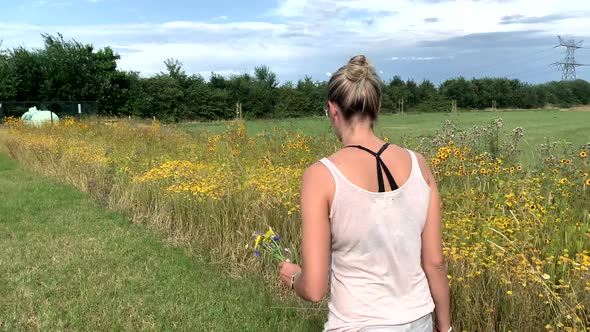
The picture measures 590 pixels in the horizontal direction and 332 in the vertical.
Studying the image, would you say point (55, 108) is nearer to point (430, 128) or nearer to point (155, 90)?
point (155, 90)

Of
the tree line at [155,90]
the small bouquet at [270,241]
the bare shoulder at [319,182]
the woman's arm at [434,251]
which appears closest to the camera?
the bare shoulder at [319,182]

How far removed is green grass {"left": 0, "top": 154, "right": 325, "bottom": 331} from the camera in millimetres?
3982

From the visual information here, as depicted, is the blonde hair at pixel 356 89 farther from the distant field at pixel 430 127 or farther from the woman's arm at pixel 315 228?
the distant field at pixel 430 127

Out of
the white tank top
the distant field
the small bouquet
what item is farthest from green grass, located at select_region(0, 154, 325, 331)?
the white tank top

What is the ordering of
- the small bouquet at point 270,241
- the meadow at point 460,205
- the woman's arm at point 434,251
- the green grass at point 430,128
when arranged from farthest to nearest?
the green grass at point 430,128 → the meadow at point 460,205 → the small bouquet at point 270,241 → the woman's arm at point 434,251

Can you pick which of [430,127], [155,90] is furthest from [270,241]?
[155,90]

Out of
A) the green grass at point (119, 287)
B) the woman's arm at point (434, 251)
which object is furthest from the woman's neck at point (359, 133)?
the green grass at point (119, 287)

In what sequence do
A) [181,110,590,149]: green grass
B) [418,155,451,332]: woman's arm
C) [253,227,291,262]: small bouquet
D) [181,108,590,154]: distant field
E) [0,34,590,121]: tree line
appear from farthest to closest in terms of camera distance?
[0,34,590,121]: tree line < [181,108,590,154]: distant field < [181,110,590,149]: green grass < [253,227,291,262]: small bouquet < [418,155,451,332]: woman's arm

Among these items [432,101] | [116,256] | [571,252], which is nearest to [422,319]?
[571,252]

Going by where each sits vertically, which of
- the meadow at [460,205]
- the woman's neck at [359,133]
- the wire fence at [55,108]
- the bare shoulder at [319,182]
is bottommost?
the meadow at [460,205]

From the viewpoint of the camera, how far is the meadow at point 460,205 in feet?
10.2

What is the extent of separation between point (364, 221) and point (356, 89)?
1.40 feet

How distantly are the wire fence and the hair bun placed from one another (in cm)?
2683

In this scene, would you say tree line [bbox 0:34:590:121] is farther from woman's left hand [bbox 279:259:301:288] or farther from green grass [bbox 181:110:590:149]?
woman's left hand [bbox 279:259:301:288]
